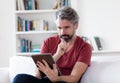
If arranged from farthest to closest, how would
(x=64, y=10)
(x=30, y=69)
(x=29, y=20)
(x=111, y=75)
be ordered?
(x=29, y=20) → (x=30, y=69) → (x=64, y=10) → (x=111, y=75)

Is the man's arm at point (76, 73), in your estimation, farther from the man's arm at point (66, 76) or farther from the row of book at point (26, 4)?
the row of book at point (26, 4)

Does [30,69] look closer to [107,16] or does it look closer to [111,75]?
[111,75]

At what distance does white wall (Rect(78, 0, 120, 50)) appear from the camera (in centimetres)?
326

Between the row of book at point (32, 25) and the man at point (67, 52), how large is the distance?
48.3 inches

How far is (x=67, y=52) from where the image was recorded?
6.75 feet

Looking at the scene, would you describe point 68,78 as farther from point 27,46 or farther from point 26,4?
point 26,4

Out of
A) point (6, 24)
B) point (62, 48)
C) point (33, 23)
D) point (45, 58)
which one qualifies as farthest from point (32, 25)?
point (45, 58)

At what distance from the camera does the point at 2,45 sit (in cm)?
352

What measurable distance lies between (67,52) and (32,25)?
1.42m

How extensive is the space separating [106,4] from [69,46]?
1.44 m

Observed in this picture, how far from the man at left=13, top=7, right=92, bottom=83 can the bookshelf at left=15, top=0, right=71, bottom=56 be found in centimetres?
123

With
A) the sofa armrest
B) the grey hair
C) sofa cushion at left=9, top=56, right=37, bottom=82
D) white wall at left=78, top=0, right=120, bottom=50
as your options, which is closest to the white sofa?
the sofa armrest

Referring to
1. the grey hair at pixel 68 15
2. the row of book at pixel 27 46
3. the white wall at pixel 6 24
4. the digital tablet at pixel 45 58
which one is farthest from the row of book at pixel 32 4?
the digital tablet at pixel 45 58

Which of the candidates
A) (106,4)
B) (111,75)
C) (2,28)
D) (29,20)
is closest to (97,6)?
(106,4)
